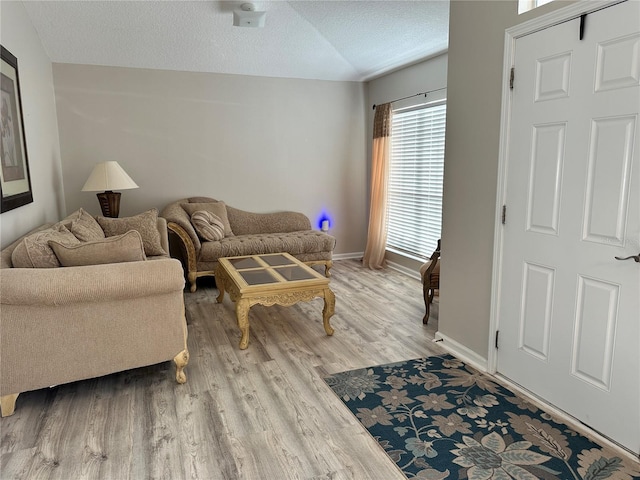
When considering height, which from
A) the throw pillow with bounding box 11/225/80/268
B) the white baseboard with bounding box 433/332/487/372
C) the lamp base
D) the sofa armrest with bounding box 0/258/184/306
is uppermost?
the lamp base

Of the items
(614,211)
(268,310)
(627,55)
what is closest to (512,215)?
(614,211)

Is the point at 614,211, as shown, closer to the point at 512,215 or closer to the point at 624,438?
the point at 512,215

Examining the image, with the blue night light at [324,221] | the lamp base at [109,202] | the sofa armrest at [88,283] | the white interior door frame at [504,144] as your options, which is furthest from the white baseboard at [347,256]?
the sofa armrest at [88,283]

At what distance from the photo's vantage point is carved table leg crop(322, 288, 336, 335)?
11.4ft

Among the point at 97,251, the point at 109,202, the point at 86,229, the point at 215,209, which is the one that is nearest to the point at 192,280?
the point at 215,209

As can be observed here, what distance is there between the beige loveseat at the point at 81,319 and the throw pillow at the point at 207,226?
2338 mm

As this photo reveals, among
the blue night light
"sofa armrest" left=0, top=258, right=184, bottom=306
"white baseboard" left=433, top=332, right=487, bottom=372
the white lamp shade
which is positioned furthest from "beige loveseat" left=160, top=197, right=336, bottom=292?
"sofa armrest" left=0, top=258, right=184, bottom=306

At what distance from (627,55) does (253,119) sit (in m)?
4.37

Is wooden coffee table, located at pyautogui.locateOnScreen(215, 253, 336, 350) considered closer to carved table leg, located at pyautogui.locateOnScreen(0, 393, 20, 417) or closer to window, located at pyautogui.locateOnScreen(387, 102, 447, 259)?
carved table leg, located at pyautogui.locateOnScreen(0, 393, 20, 417)

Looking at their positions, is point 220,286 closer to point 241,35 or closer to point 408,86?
point 241,35

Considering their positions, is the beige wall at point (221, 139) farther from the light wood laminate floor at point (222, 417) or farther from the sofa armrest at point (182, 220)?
the light wood laminate floor at point (222, 417)

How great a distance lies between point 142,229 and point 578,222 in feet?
11.7

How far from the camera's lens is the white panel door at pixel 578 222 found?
2039 millimetres

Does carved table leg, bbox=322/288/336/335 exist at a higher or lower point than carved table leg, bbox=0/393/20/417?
higher
